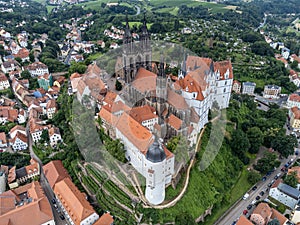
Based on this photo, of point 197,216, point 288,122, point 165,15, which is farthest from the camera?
point 165,15

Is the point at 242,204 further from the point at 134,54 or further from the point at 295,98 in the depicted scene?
the point at 295,98

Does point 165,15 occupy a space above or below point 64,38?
above

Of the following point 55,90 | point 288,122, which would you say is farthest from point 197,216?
point 55,90

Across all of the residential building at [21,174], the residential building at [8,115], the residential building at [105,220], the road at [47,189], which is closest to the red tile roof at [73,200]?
the residential building at [105,220]

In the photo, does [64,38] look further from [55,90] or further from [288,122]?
[288,122]

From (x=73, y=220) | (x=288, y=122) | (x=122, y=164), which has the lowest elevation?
(x=288, y=122)

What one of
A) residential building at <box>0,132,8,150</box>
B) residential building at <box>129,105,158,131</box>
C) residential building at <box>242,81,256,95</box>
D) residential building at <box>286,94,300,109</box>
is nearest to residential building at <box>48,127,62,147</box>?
residential building at <box>0,132,8,150</box>
